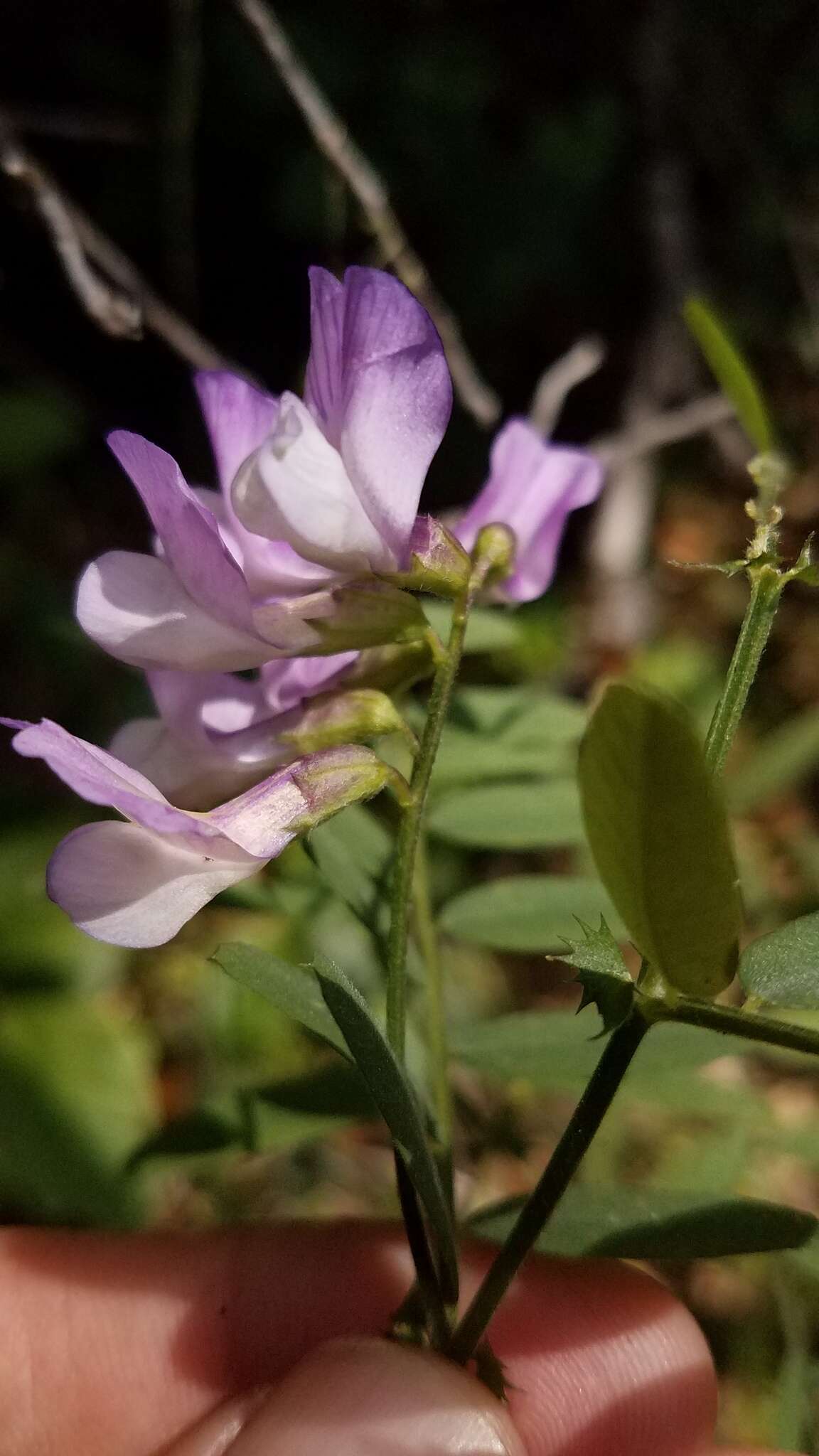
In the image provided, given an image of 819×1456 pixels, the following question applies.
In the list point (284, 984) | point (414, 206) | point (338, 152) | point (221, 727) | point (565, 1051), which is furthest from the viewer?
point (414, 206)

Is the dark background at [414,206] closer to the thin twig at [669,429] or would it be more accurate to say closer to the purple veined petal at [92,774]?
the thin twig at [669,429]

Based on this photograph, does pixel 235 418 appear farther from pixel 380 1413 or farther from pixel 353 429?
pixel 380 1413

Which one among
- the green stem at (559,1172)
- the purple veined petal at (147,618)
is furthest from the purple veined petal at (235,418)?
the green stem at (559,1172)

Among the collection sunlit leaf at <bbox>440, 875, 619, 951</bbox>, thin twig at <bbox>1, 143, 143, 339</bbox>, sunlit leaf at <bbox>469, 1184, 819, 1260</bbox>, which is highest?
thin twig at <bbox>1, 143, 143, 339</bbox>

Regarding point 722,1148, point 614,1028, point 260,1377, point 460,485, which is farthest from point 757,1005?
point 460,485

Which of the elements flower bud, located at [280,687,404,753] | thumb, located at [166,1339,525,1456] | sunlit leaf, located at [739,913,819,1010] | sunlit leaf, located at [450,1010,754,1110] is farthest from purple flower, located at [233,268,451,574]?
thumb, located at [166,1339,525,1456]

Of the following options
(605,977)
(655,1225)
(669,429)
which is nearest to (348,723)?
(605,977)

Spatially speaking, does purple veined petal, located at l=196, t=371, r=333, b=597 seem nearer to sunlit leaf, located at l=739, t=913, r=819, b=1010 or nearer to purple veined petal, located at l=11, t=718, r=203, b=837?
purple veined petal, located at l=11, t=718, r=203, b=837
